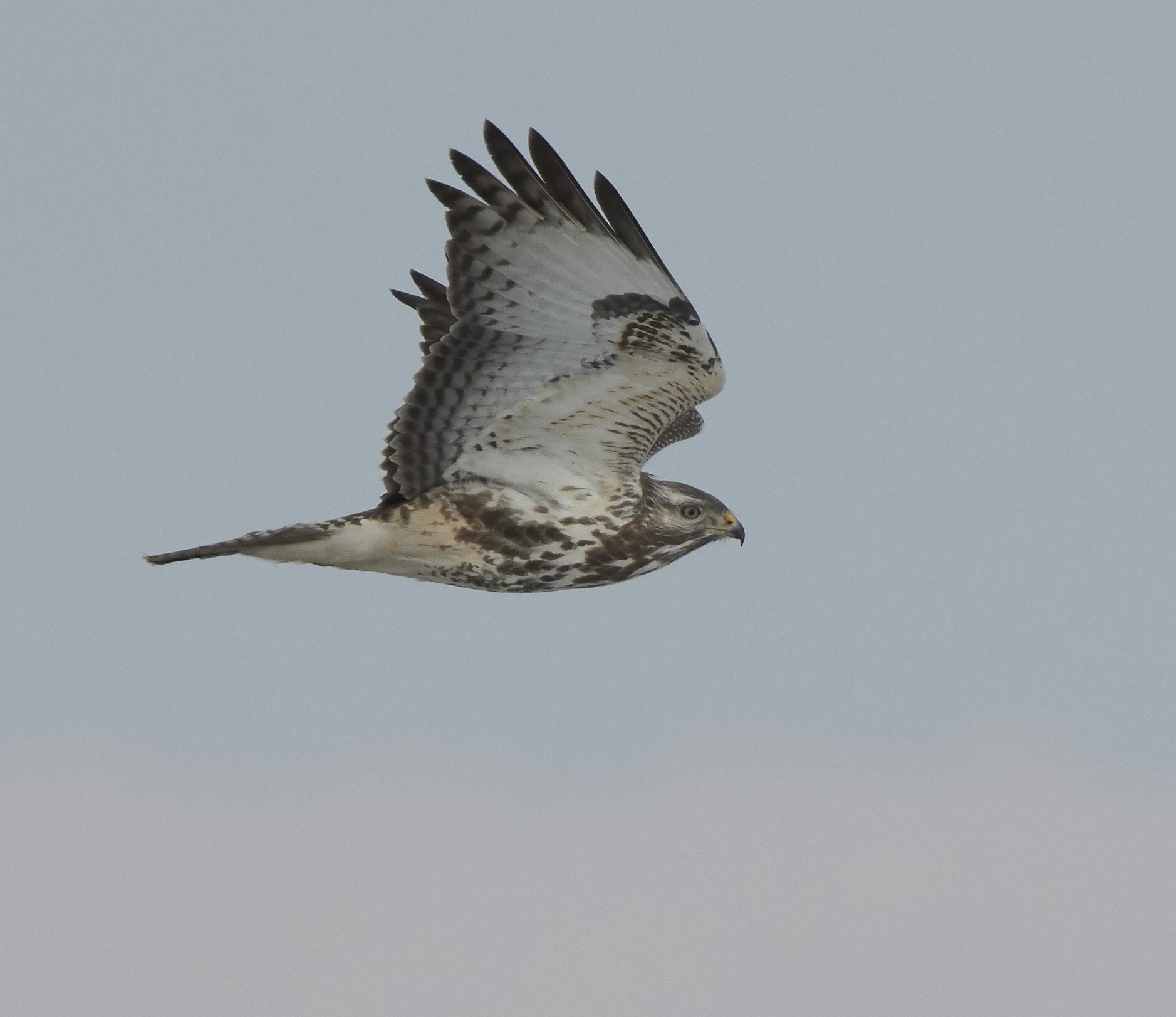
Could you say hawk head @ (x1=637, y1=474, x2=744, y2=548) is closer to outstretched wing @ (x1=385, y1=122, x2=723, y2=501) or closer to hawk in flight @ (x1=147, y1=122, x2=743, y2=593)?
hawk in flight @ (x1=147, y1=122, x2=743, y2=593)

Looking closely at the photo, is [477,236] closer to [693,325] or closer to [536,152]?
[536,152]

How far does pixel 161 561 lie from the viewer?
35.8 ft

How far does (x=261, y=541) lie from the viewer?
36.0ft

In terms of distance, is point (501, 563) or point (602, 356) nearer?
point (602, 356)

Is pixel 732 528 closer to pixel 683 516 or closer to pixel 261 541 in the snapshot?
pixel 683 516

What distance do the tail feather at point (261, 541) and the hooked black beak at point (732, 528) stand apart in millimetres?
2345

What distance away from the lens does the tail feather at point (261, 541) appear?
1091cm

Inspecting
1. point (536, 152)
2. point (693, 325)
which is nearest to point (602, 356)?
point (693, 325)

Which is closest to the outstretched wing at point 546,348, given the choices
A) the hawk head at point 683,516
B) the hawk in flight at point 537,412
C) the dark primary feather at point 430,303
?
the hawk in flight at point 537,412

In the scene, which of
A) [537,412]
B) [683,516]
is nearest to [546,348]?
[537,412]

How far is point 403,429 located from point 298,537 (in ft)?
3.21

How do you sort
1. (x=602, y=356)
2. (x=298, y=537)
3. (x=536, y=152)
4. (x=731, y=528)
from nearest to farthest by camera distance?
(x=536, y=152) → (x=602, y=356) → (x=298, y=537) → (x=731, y=528)

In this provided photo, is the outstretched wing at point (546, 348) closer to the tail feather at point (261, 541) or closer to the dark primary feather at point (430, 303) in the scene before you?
the tail feather at point (261, 541)

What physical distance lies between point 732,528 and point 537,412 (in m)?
1.86
